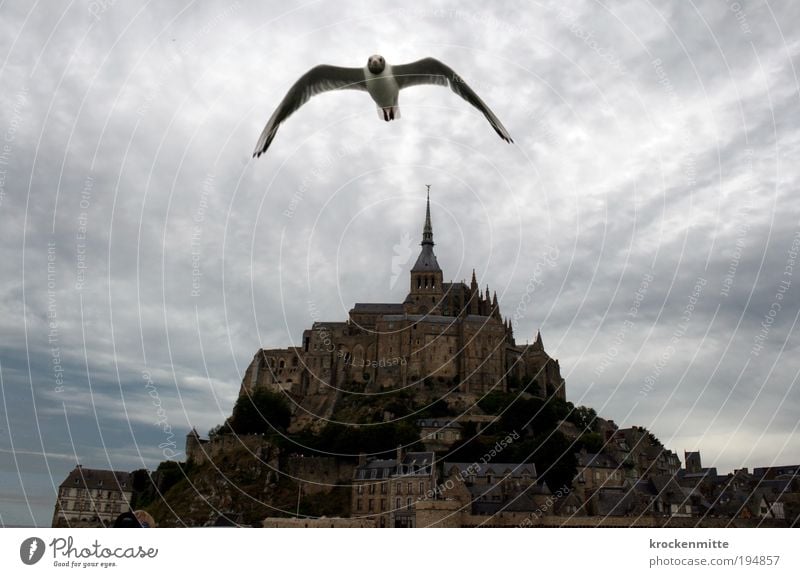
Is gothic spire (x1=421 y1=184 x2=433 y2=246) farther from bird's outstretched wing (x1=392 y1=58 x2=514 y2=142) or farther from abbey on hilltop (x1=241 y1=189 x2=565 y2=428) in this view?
bird's outstretched wing (x1=392 y1=58 x2=514 y2=142)

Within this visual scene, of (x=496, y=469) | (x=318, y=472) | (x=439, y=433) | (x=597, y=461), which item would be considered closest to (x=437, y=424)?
(x=439, y=433)

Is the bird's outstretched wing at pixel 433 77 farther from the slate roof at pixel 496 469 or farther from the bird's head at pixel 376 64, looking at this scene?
the slate roof at pixel 496 469

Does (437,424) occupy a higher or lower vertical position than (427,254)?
lower

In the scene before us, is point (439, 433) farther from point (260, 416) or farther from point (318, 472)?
point (260, 416)
